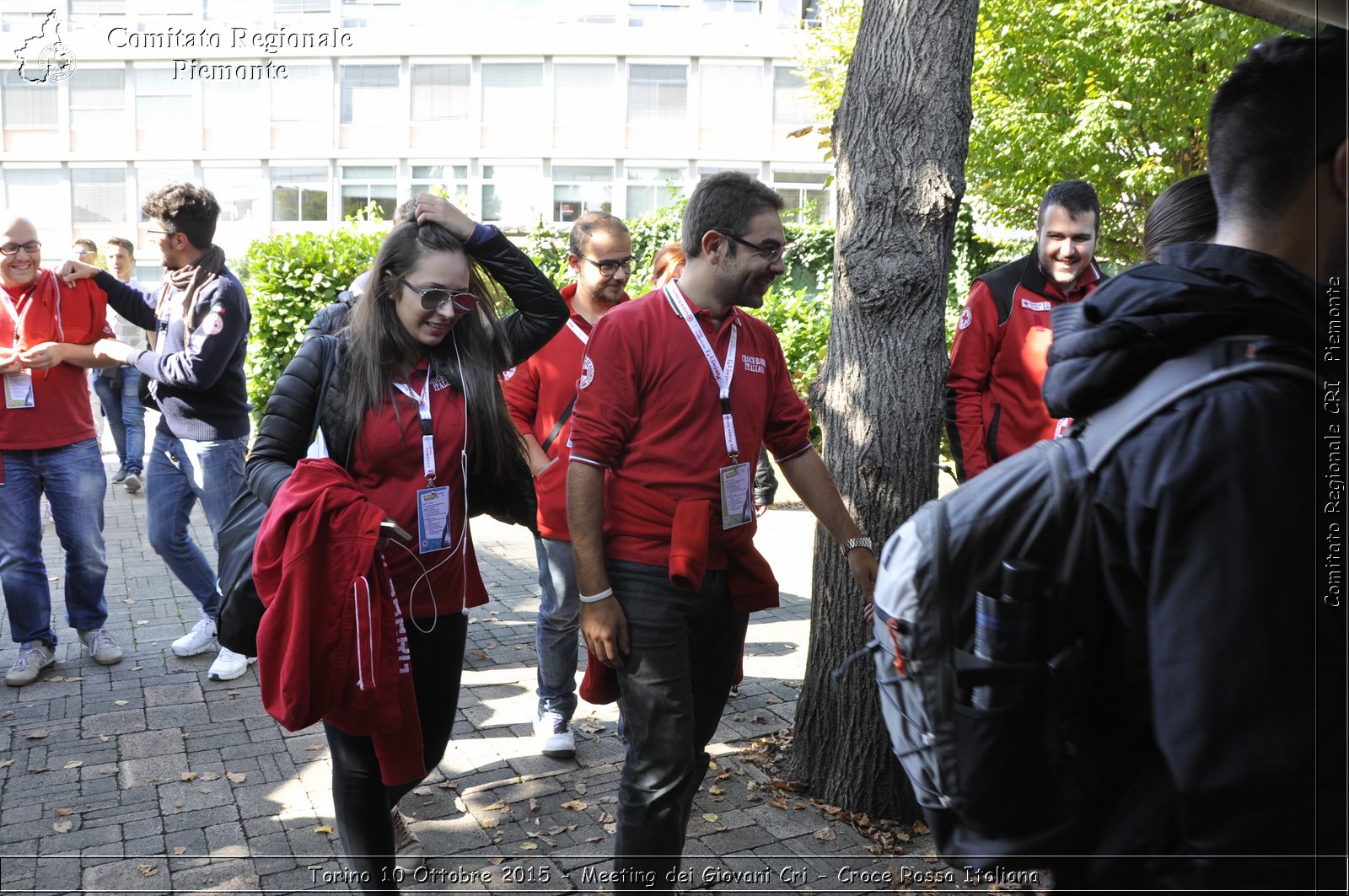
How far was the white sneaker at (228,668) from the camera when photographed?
18.6 feet

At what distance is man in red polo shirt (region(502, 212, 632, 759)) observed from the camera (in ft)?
15.6

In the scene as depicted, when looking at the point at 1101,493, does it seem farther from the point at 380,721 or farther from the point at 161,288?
the point at 161,288

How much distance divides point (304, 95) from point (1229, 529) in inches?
1948

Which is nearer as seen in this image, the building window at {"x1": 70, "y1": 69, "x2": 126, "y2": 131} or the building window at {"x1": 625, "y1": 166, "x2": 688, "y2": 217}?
the building window at {"x1": 70, "y1": 69, "x2": 126, "y2": 131}

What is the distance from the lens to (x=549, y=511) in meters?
4.74

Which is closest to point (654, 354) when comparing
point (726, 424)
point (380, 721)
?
point (726, 424)

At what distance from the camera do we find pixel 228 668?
570cm

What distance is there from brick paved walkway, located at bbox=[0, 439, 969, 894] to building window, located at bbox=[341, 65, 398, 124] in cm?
4363

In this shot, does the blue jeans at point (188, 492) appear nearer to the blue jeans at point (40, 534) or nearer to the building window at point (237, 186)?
the blue jeans at point (40, 534)

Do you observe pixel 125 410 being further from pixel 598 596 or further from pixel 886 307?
pixel 598 596

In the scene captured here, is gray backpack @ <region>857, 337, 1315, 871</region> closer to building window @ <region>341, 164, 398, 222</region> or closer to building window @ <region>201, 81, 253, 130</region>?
building window @ <region>341, 164, 398, 222</region>

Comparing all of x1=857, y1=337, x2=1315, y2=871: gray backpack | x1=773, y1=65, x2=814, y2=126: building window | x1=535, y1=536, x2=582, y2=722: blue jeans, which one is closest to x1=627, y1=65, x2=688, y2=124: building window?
x1=773, y1=65, x2=814, y2=126: building window

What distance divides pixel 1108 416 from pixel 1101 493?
12 cm

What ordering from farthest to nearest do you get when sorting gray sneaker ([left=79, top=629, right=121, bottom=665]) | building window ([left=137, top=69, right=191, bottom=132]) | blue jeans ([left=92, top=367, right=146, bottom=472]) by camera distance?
building window ([left=137, top=69, right=191, bottom=132]), blue jeans ([left=92, top=367, right=146, bottom=472]), gray sneaker ([left=79, top=629, right=121, bottom=665])
